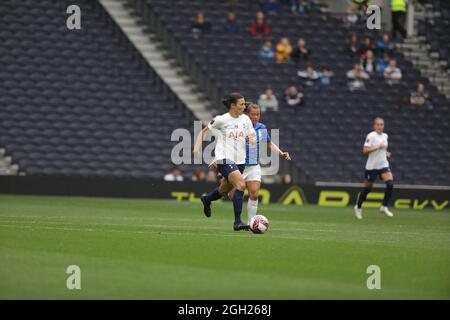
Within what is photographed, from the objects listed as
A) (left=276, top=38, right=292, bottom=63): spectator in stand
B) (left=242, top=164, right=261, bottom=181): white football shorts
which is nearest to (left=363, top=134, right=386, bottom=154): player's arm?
(left=242, top=164, right=261, bottom=181): white football shorts

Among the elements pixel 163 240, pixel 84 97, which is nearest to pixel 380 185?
pixel 84 97

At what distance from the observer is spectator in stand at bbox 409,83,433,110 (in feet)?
134

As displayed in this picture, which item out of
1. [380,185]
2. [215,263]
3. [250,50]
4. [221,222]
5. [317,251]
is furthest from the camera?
[250,50]

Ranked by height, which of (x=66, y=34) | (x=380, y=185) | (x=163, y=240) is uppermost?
(x=66, y=34)

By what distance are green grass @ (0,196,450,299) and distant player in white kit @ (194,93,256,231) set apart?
3.12 feet

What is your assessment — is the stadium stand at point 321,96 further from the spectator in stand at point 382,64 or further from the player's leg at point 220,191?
the player's leg at point 220,191

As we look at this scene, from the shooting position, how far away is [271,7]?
4231 cm

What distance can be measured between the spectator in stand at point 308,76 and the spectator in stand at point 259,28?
7.28 feet

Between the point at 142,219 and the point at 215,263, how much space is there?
9.01 metres

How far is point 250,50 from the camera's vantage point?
40906 mm

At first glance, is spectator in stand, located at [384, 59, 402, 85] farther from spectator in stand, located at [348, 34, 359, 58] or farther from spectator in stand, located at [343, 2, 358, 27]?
spectator in stand, located at [343, 2, 358, 27]

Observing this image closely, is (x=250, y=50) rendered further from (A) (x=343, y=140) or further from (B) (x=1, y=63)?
(B) (x=1, y=63)

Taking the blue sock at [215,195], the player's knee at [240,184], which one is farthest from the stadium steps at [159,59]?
the player's knee at [240,184]
